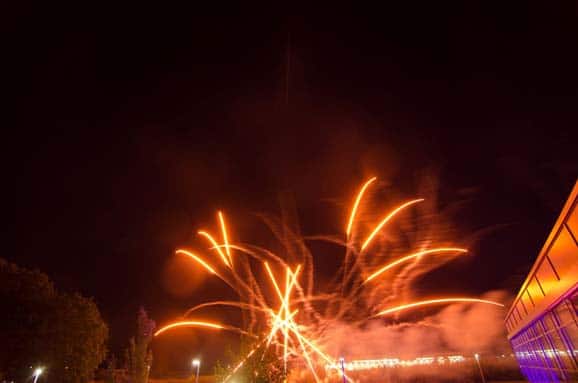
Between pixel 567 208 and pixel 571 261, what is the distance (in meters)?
1.74

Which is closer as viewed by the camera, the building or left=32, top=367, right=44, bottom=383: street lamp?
the building

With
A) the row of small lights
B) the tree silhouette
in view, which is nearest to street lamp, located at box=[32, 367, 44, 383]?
the tree silhouette

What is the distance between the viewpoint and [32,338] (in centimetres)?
3142

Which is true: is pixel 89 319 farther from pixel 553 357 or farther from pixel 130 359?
pixel 553 357

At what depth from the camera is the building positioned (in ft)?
34.4

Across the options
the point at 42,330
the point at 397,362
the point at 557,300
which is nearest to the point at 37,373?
the point at 42,330

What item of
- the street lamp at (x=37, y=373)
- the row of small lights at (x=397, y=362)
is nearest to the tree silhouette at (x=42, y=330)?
the street lamp at (x=37, y=373)

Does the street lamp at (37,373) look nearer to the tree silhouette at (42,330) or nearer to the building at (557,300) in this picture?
the tree silhouette at (42,330)

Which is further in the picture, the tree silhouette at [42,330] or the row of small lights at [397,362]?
the row of small lights at [397,362]

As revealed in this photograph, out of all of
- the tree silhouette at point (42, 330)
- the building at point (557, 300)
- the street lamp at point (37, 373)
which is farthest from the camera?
the tree silhouette at point (42, 330)

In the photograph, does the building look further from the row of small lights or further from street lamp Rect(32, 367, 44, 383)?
the row of small lights

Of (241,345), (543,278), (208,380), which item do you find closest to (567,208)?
(543,278)

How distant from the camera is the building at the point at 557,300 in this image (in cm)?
1049

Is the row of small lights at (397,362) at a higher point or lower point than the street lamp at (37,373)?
higher
